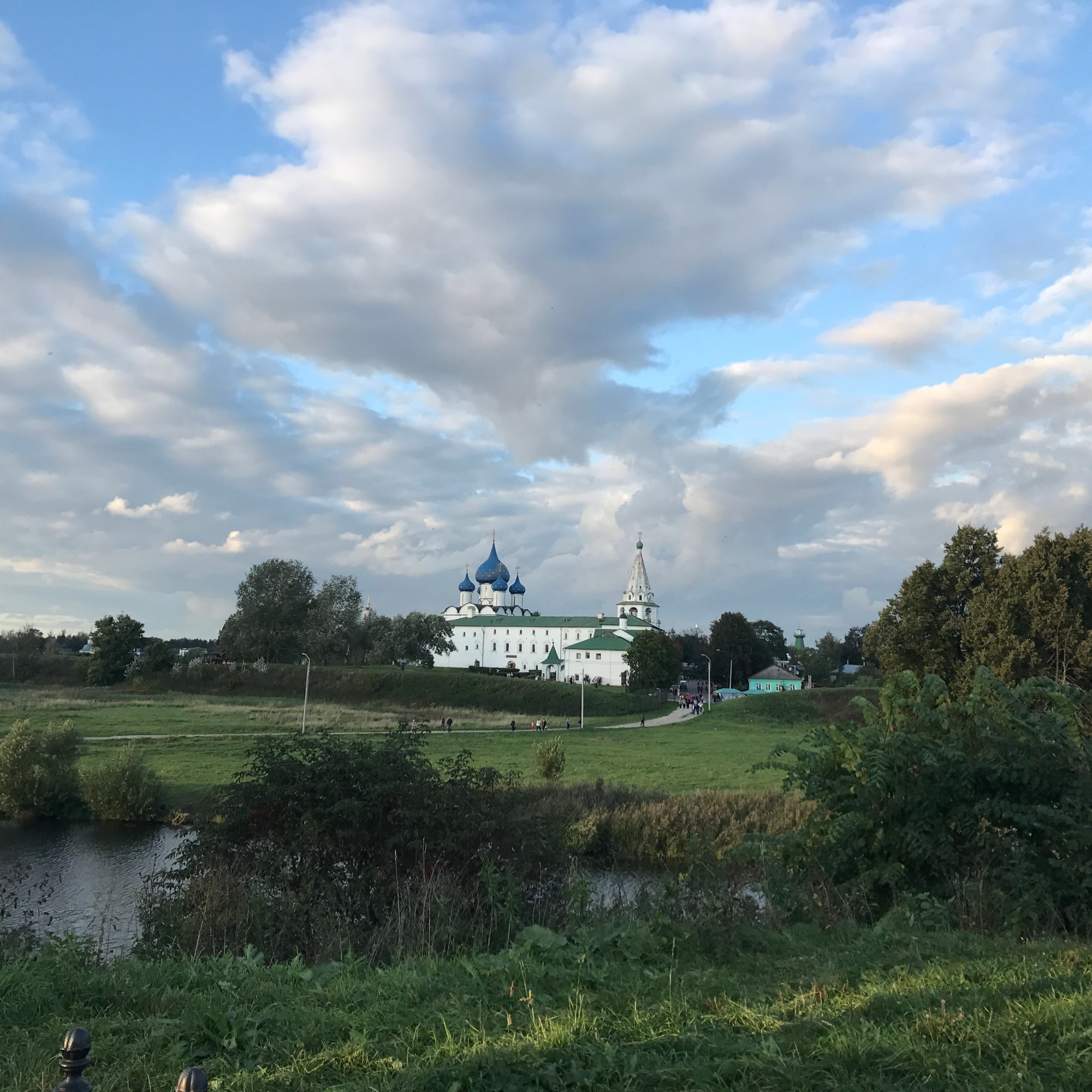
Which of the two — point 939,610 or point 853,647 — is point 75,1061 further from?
point 853,647

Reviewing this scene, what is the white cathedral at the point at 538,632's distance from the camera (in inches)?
4409

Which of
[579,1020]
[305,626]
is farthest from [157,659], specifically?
[579,1020]

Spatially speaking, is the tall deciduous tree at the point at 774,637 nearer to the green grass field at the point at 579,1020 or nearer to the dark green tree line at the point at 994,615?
the dark green tree line at the point at 994,615

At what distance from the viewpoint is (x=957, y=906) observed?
8008 millimetres

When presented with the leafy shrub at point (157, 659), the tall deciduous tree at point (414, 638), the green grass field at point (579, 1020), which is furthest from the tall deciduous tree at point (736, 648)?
the green grass field at point (579, 1020)

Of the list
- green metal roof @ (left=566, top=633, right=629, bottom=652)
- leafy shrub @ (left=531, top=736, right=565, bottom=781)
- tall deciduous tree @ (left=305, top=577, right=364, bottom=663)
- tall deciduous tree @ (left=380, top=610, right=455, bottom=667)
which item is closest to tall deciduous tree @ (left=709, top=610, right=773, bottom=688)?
green metal roof @ (left=566, top=633, right=629, bottom=652)

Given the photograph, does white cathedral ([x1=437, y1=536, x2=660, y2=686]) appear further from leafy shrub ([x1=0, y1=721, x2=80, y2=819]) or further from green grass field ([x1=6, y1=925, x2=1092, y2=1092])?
green grass field ([x1=6, y1=925, x2=1092, y2=1092])

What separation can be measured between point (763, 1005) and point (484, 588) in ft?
431

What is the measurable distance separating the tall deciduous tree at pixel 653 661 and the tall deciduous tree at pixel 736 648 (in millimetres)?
14342

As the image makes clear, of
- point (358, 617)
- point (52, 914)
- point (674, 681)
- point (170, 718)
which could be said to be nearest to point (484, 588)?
point (358, 617)

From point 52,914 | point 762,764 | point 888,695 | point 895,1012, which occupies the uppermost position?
point 888,695

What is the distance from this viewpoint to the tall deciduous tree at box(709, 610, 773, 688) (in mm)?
102188

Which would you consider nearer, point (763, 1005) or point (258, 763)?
point (763, 1005)

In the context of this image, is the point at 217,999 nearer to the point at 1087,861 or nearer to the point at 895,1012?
the point at 895,1012
